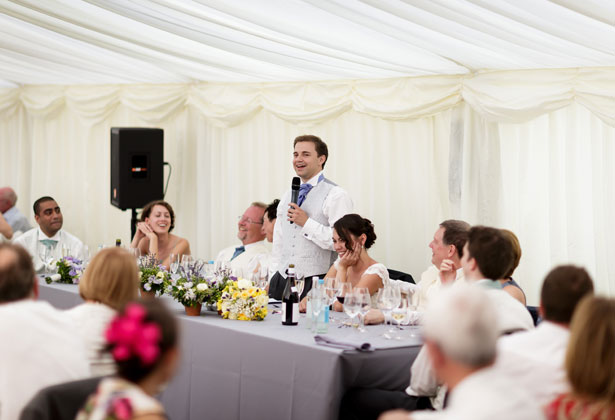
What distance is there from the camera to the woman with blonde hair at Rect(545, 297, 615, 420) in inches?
85.6

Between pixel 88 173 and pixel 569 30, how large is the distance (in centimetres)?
655

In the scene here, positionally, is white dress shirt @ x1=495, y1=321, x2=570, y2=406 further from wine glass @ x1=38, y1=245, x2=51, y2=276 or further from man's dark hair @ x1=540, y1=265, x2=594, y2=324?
wine glass @ x1=38, y1=245, x2=51, y2=276

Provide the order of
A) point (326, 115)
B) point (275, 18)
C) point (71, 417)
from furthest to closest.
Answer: point (326, 115) → point (275, 18) → point (71, 417)

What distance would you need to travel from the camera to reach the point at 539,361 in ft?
8.66

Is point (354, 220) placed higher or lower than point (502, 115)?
lower

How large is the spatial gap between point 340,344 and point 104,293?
122cm

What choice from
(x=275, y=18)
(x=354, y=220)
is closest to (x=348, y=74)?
(x=275, y=18)

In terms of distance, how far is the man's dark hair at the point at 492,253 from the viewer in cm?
349

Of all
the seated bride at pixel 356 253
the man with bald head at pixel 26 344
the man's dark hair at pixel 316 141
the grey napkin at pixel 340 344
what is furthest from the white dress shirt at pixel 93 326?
the man's dark hair at pixel 316 141

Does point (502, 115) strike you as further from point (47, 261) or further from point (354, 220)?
point (47, 261)

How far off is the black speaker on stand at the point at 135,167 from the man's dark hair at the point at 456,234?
4.70 metres

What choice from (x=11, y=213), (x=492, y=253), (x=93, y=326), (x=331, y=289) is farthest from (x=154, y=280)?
(x=11, y=213)

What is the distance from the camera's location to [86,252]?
20.1ft

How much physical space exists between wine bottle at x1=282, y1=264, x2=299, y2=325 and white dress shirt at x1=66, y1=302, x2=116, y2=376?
4.67 feet
